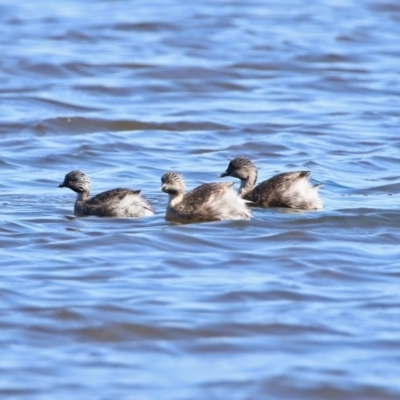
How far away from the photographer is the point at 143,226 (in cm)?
1067

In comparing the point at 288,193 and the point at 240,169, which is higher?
the point at 240,169

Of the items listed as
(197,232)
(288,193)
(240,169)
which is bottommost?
(197,232)

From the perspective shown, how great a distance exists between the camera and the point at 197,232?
10.4 meters

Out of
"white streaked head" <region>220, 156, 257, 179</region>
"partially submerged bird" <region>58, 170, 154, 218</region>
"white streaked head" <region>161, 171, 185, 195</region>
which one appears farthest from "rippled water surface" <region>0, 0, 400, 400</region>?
"white streaked head" <region>220, 156, 257, 179</region>

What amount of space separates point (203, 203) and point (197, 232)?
499mm

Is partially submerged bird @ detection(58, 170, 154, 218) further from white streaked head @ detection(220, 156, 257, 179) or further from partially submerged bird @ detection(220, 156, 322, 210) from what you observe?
white streaked head @ detection(220, 156, 257, 179)

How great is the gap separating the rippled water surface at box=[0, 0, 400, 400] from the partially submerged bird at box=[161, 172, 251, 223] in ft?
0.52

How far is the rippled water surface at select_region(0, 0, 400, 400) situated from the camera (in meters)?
7.25

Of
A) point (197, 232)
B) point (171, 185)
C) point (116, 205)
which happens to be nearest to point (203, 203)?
point (171, 185)

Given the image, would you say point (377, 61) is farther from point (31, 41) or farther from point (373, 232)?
point (373, 232)

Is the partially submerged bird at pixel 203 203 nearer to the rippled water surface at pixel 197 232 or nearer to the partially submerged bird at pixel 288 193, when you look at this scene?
the rippled water surface at pixel 197 232

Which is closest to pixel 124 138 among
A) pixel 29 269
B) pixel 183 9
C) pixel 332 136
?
pixel 332 136

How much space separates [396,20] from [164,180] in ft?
55.2

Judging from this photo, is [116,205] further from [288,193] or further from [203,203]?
[288,193]
